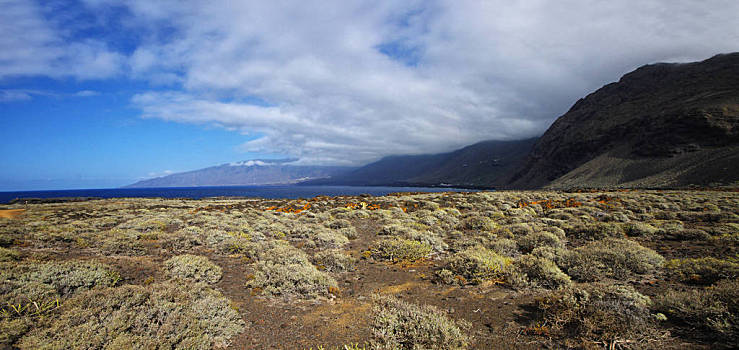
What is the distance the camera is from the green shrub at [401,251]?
31.2 ft

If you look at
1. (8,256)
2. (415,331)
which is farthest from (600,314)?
(8,256)

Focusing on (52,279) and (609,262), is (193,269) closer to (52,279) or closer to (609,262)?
(52,279)

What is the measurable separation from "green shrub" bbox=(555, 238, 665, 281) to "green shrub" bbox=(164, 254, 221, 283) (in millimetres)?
9915

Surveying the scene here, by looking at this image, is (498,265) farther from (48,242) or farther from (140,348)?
(48,242)

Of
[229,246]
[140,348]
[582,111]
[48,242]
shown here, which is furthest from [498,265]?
[582,111]

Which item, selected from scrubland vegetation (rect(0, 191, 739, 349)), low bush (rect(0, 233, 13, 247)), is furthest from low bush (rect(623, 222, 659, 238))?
low bush (rect(0, 233, 13, 247))

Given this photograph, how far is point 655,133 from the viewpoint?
72.4 meters

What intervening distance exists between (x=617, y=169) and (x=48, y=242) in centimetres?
10248

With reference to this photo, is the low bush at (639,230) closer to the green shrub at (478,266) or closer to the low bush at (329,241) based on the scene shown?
the green shrub at (478,266)

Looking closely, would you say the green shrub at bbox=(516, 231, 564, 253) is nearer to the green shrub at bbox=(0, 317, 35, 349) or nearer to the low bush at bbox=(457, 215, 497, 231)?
the low bush at bbox=(457, 215, 497, 231)

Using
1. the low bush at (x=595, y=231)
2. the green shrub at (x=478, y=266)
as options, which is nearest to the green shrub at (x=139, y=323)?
the green shrub at (x=478, y=266)

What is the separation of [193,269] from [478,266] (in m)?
8.09

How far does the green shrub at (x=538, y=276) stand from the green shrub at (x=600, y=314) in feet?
3.26

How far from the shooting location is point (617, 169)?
238 feet
